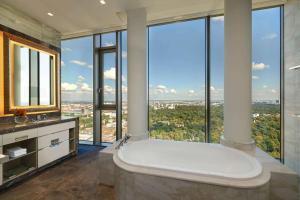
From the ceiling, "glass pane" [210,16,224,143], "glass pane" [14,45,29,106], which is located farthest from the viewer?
"glass pane" [210,16,224,143]

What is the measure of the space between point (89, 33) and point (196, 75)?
2605 millimetres

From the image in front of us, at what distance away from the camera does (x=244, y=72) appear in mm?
2033

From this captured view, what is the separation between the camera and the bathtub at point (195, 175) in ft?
4.15

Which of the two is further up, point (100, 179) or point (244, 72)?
point (244, 72)

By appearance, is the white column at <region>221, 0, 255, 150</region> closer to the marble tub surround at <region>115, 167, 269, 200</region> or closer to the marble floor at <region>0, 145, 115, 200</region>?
the marble tub surround at <region>115, 167, 269, 200</region>

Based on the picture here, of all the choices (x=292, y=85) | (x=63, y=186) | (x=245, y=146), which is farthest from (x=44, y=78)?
(x=292, y=85)

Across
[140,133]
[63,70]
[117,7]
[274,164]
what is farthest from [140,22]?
[274,164]

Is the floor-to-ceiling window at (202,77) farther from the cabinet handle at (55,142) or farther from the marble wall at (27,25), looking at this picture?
the marble wall at (27,25)

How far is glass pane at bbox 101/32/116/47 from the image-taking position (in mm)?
3537

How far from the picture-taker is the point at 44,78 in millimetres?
3109

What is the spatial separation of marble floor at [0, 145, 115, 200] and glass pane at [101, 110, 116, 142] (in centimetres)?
98

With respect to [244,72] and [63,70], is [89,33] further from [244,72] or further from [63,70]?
[244,72]

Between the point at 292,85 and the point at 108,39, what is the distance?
3518 mm

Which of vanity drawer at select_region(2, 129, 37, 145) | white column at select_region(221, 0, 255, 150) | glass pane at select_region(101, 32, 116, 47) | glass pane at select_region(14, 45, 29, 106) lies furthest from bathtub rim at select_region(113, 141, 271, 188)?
glass pane at select_region(101, 32, 116, 47)
